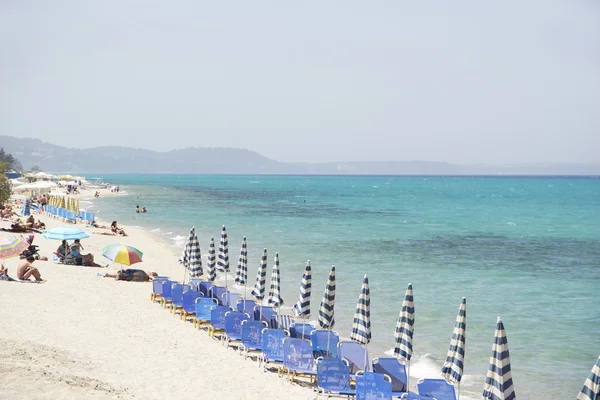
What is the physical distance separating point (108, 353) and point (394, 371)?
509 cm

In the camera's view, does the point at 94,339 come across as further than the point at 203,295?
No

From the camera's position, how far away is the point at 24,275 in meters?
16.2

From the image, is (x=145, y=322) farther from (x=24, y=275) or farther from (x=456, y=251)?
(x=456, y=251)

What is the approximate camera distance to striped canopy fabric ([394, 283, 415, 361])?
8.91 metres

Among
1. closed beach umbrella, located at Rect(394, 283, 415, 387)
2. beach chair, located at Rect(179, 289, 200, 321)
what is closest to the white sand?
beach chair, located at Rect(179, 289, 200, 321)

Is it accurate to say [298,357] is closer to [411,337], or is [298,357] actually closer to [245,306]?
[411,337]

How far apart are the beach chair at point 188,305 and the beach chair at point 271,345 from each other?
3329 mm

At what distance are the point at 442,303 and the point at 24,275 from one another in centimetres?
1247

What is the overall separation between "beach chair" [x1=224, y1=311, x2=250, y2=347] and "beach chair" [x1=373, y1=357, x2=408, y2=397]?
3621 millimetres

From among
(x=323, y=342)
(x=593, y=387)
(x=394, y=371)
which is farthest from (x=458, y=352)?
(x=323, y=342)

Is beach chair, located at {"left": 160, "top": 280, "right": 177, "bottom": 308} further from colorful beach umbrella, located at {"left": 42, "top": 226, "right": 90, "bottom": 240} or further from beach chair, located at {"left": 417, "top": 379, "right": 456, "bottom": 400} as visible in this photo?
beach chair, located at {"left": 417, "top": 379, "right": 456, "bottom": 400}

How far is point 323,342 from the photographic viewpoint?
11.6 meters

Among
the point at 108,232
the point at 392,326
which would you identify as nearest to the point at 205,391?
the point at 392,326

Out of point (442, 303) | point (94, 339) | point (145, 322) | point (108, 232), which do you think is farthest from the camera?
point (108, 232)
